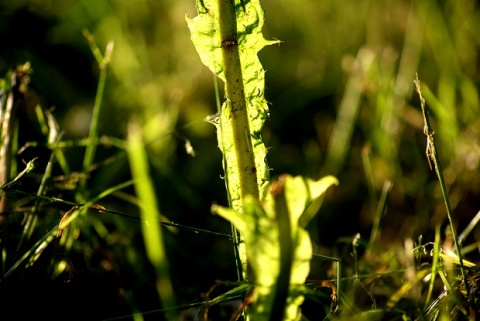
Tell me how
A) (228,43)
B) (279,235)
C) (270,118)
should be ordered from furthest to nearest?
(270,118)
(228,43)
(279,235)

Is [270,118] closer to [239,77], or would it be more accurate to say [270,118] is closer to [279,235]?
[239,77]

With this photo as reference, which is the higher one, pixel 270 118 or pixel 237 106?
pixel 237 106

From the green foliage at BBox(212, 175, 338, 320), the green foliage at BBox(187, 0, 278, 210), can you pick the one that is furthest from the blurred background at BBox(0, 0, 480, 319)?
the green foliage at BBox(212, 175, 338, 320)

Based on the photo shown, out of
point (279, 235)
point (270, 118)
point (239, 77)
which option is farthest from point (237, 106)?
point (270, 118)

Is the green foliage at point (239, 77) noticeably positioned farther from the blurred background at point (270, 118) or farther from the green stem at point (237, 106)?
the blurred background at point (270, 118)

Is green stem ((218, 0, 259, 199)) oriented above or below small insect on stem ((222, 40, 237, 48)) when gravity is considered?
below

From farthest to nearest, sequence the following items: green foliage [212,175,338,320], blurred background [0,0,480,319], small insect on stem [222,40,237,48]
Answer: blurred background [0,0,480,319] < small insect on stem [222,40,237,48] < green foliage [212,175,338,320]

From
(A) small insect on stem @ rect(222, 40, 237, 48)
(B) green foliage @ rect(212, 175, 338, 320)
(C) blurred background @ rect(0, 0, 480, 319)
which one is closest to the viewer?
(B) green foliage @ rect(212, 175, 338, 320)

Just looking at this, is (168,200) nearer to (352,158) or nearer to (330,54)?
(352,158)

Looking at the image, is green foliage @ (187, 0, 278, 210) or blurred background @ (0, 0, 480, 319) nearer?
green foliage @ (187, 0, 278, 210)

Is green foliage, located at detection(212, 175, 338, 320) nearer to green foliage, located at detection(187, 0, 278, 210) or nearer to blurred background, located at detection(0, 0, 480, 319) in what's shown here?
green foliage, located at detection(187, 0, 278, 210)
